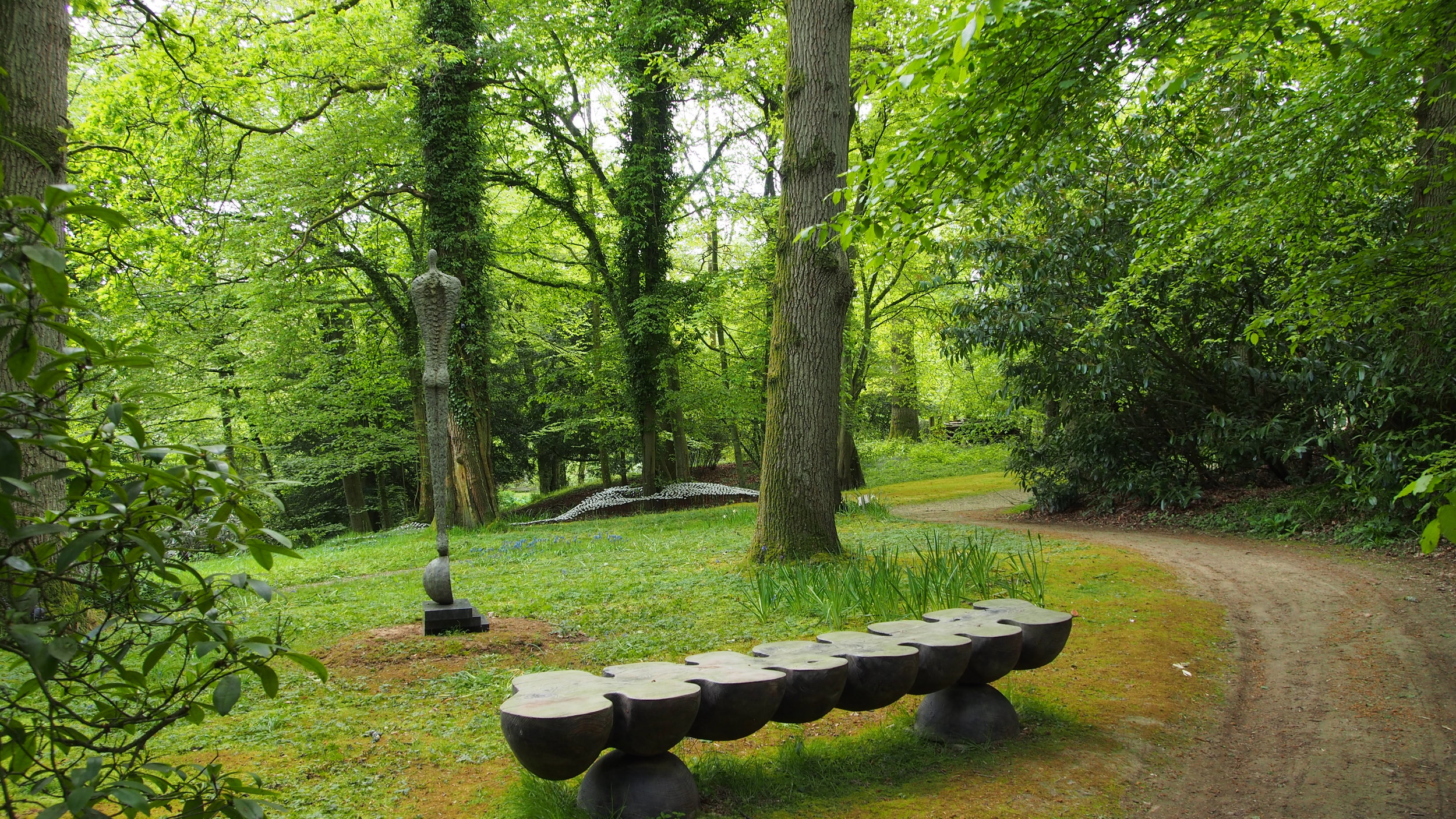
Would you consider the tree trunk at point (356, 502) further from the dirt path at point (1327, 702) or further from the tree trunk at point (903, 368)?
the dirt path at point (1327, 702)

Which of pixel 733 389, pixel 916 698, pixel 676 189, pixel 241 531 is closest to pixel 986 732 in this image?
→ pixel 916 698

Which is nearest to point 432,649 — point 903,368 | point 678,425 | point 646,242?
point 646,242

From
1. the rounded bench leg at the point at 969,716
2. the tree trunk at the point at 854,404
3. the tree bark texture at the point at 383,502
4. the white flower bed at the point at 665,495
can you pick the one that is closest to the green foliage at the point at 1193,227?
the rounded bench leg at the point at 969,716

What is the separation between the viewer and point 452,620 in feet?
18.5

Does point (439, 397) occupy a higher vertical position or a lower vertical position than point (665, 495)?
higher

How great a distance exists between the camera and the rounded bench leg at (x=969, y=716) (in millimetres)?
3518

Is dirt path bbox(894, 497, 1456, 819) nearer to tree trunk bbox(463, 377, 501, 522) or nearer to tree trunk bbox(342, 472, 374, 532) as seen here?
tree trunk bbox(463, 377, 501, 522)

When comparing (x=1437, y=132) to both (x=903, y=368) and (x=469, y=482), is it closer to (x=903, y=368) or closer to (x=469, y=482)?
(x=469, y=482)

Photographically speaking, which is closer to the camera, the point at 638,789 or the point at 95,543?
the point at 95,543

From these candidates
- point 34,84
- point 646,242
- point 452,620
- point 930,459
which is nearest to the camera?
point 34,84

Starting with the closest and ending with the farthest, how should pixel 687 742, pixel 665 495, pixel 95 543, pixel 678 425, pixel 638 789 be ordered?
pixel 95 543 → pixel 638 789 → pixel 687 742 → pixel 665 495 → pixel 678 425

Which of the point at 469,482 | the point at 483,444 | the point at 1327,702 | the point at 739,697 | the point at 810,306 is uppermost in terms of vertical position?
the point at 810,306

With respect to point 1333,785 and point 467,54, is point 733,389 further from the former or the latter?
point 1333,785

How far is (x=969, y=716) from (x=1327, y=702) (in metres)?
2.10
